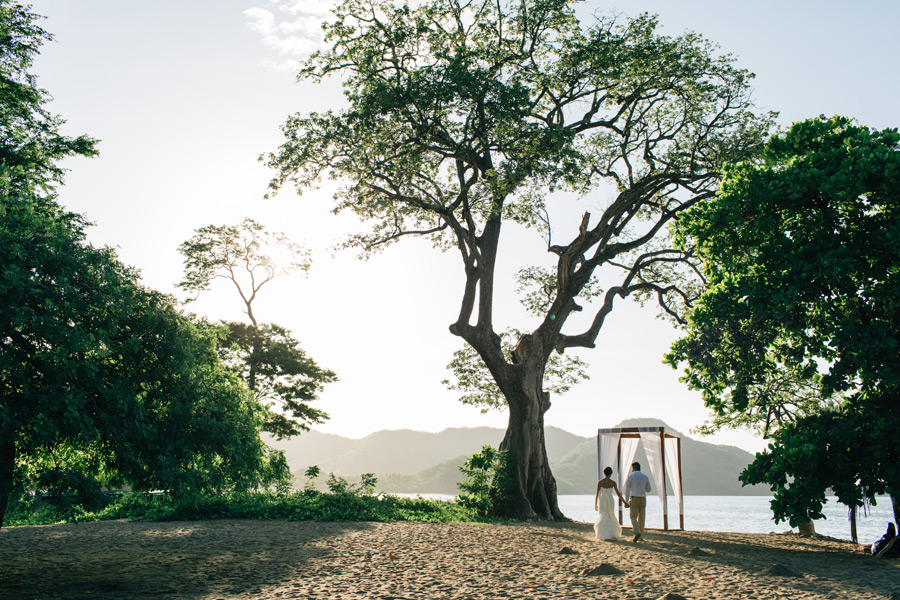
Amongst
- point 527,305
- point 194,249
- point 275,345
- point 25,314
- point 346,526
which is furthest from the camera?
point 275,345

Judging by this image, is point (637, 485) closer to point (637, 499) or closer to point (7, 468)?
point (637, 499)

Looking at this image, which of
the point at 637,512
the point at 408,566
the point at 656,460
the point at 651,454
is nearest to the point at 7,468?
the point at 408,566

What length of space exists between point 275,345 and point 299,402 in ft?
9.86

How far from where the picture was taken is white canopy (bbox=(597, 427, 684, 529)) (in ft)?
54.7

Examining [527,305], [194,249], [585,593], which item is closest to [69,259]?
[585,593]

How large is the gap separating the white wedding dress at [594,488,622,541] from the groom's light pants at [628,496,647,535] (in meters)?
0.34

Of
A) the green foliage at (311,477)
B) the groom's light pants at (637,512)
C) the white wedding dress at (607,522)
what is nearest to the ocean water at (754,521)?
the groom's light pants at (637,512)

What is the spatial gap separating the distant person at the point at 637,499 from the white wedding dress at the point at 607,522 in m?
0.34

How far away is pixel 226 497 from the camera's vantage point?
15781mm

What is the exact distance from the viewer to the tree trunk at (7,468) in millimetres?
6301

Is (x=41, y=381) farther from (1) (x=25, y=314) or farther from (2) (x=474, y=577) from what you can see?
(2) (x=474, y=577)


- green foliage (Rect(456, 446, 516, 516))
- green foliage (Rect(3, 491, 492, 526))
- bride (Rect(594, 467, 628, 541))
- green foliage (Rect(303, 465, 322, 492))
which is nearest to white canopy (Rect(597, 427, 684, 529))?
green foliage (Rect(456, 446, 516, 516))

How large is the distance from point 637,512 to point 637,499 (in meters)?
0.28

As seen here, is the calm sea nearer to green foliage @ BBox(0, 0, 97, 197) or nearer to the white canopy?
the white canopy
